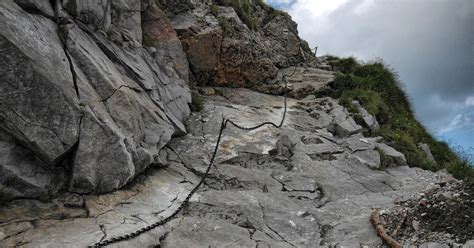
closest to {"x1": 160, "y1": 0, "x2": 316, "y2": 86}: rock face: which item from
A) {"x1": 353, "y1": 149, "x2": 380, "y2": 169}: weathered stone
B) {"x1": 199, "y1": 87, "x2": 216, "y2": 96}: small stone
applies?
{"x1": 199, "y1": 87, "x2": 216, "y2": 96}: small stone

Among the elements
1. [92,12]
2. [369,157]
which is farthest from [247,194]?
[92,12]

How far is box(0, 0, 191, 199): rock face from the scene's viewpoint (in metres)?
6.03

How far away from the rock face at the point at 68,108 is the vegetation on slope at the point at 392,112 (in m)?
8.10

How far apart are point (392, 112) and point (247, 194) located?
10.8 metres

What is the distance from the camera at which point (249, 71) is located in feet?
50.4

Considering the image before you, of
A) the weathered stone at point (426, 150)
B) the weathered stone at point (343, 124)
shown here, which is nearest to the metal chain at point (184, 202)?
the weathered stone at point (343, 124)

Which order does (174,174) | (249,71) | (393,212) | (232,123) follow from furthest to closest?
(249,71)
(232,123)
(174,174)
(393,212)

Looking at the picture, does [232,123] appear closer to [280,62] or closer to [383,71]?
[280,62]

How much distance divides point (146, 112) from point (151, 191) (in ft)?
6.97

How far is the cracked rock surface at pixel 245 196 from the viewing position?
600cm

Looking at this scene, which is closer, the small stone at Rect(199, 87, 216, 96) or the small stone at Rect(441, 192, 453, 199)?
the small stone at Rect(441, 192, 453, 199)

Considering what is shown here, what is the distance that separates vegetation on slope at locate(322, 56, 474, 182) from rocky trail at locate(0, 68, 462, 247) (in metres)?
0.83

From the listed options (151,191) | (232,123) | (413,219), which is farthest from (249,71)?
(413,219)

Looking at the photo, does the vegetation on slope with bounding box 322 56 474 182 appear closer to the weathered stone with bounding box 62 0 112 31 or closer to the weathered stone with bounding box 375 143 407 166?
the weathered stone with bounding box 375 143 407 166
